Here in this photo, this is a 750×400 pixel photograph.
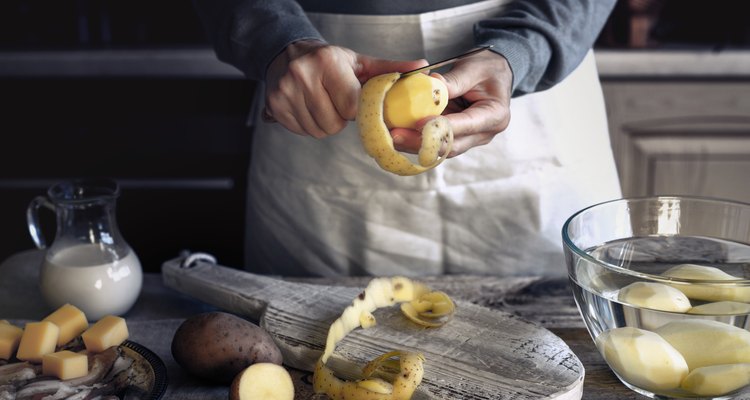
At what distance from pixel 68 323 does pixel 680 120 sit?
A: 1.74 m

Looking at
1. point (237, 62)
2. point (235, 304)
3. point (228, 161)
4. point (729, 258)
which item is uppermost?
point (237, 62)

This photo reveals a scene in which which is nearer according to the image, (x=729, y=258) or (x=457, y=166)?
(x=729, y=258)

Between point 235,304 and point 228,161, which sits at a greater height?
point 235,304

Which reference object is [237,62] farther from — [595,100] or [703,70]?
[703,70]

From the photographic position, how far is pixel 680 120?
2295 millimetres

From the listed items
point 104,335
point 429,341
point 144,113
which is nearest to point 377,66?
point 429,341

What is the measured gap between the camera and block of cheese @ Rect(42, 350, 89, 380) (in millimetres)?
928

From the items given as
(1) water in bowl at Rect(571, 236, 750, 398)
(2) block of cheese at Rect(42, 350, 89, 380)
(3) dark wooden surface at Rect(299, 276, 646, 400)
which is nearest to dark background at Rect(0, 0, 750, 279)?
(3) dark wooden surface at Rect(299, 276, 646, 400)

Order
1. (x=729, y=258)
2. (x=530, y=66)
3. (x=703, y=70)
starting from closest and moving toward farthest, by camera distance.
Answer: (x=729, y=258) → (x=530, y=66) → (x=703, y=70)

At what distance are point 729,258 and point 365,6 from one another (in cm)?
61

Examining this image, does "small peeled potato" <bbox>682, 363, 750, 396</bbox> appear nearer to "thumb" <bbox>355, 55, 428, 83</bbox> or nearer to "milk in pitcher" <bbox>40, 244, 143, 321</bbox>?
"thumb" <bbox>355, 55, 428, 83</bbox>

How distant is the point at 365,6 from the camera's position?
1.31 meters

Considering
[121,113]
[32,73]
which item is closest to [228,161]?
[121,113]

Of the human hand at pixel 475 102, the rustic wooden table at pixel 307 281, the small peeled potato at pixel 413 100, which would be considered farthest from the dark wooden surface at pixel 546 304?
the small peeled potato at pixel 413 100
